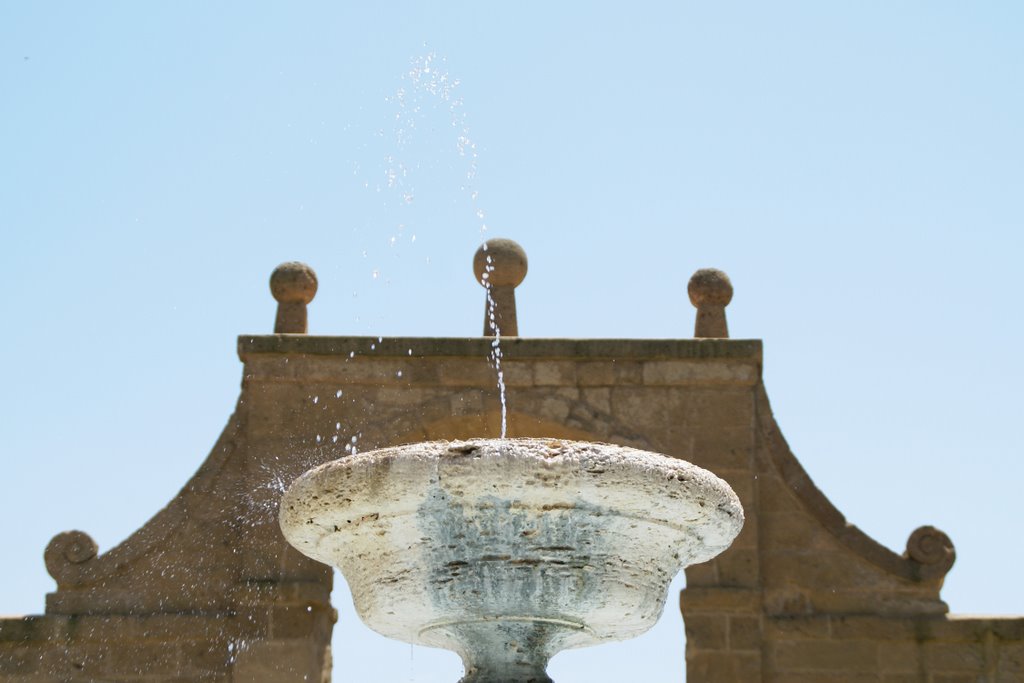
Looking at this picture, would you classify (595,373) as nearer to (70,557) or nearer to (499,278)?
(499,278)

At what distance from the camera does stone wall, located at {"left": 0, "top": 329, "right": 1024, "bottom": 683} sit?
10023 millimetres

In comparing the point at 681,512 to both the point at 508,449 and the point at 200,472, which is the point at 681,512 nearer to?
the point at 508,449

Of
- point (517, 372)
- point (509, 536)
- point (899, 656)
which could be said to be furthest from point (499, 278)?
point (509, 536)

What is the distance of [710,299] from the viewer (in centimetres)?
1089

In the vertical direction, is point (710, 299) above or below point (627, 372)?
above

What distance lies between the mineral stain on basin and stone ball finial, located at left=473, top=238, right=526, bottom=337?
15.9 ft

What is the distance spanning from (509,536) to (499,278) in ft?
18.1

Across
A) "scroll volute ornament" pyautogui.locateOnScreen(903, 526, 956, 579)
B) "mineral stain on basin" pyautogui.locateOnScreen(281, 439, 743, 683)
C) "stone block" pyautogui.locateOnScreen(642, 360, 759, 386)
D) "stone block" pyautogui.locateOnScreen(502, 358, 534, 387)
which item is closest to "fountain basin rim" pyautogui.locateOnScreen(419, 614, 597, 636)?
"mineral stain on basin" pyautogui.locateOnScreen(281, 439, 743, 683)

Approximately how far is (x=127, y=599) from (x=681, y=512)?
18.5 ft

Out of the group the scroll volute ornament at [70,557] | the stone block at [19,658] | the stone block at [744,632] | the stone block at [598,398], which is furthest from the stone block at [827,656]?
the stone block at [19,658]

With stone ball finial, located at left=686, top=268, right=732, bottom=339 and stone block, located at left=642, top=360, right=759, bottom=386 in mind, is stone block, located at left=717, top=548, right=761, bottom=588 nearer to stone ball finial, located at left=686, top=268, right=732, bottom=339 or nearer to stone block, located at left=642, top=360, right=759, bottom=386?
stone block, located at left=642, top=360, right=759, bottom=386

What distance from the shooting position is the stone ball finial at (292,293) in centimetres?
1080

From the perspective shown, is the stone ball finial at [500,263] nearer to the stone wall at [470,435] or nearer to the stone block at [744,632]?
the stone wall at [470,435]

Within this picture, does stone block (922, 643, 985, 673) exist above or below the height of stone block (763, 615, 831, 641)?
below
